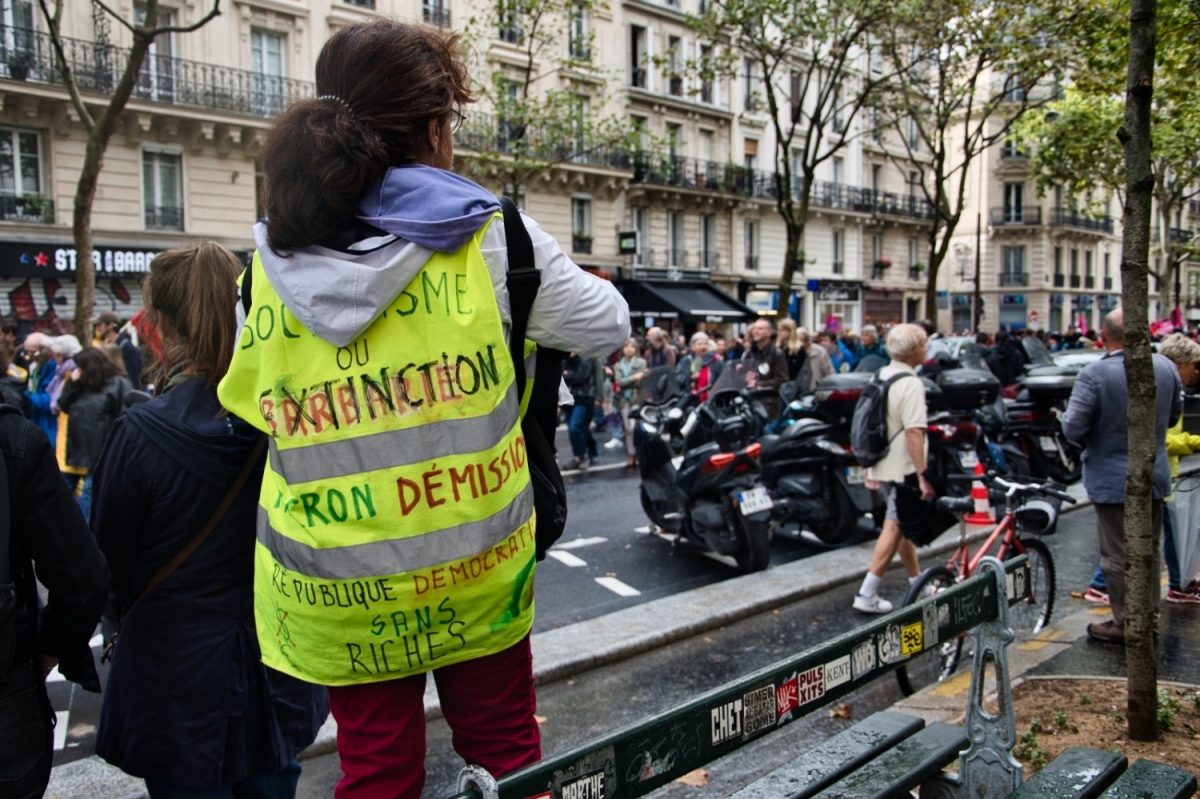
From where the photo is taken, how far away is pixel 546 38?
71.8ft

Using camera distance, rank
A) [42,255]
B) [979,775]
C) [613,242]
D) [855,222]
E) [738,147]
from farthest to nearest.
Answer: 1. [855,222]
2. [738,147]
3. [613,242]
4. [42,255]
5. [979,775]

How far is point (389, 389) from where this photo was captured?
1627mm

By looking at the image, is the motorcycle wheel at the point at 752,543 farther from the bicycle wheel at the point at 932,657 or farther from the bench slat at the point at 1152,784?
the bench slat at the point at 1152,784

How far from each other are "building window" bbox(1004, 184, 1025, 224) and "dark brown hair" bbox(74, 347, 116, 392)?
5433cm

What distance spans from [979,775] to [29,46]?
78.3 feet

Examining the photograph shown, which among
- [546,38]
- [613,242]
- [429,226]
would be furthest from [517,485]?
[613,242]

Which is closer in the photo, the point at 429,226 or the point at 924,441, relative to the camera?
the point at 429,226

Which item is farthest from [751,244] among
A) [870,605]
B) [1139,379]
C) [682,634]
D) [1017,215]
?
[1139,379]

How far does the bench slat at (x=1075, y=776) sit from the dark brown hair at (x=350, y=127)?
2323mm

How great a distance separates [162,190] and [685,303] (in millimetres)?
16639

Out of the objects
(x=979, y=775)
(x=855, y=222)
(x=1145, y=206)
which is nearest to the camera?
(x=979, y=775)

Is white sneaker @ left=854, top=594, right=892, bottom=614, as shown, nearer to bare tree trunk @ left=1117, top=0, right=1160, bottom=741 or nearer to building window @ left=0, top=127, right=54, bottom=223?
bare tree trunk @ left=1117, top=0, right=1160, bottom=741

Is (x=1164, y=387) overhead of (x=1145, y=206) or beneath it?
beneath

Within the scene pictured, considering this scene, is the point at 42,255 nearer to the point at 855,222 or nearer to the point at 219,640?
the point at 219,640
